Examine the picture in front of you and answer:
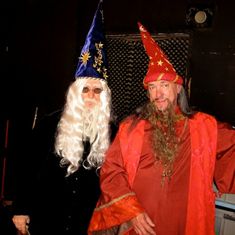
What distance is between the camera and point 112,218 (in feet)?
8.22

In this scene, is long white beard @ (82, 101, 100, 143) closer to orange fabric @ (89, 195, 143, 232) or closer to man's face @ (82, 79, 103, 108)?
man's face @ (82, 79, 103, 108)

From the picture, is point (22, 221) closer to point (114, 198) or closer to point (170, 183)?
point (114, 198)

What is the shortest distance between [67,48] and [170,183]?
9.37ft

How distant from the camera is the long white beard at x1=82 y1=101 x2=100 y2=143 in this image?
9.38 feet

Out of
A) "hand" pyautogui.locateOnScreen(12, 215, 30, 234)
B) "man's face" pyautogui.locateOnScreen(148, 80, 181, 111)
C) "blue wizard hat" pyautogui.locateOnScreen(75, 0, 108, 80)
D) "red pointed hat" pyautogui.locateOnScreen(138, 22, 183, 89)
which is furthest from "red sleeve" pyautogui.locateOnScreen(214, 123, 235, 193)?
"hand" pyautogui.locateOnScreen(12, 215, 30, 234)

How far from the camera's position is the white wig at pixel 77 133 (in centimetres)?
273

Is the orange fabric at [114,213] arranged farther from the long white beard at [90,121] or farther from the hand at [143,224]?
the long white beard at [90,121]

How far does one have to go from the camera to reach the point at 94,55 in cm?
305

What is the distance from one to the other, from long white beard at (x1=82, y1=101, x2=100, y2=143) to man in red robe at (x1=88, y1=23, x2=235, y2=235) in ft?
1.01

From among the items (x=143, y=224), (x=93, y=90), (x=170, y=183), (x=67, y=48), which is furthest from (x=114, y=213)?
(x=67, y=48)

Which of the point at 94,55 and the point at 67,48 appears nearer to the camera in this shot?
the point at 94,55

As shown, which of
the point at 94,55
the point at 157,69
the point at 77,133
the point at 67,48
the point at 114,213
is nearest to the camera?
the point at 114,213

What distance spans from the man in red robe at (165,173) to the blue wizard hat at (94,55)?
0.58m

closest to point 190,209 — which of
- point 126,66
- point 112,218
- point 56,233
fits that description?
point 112,218
